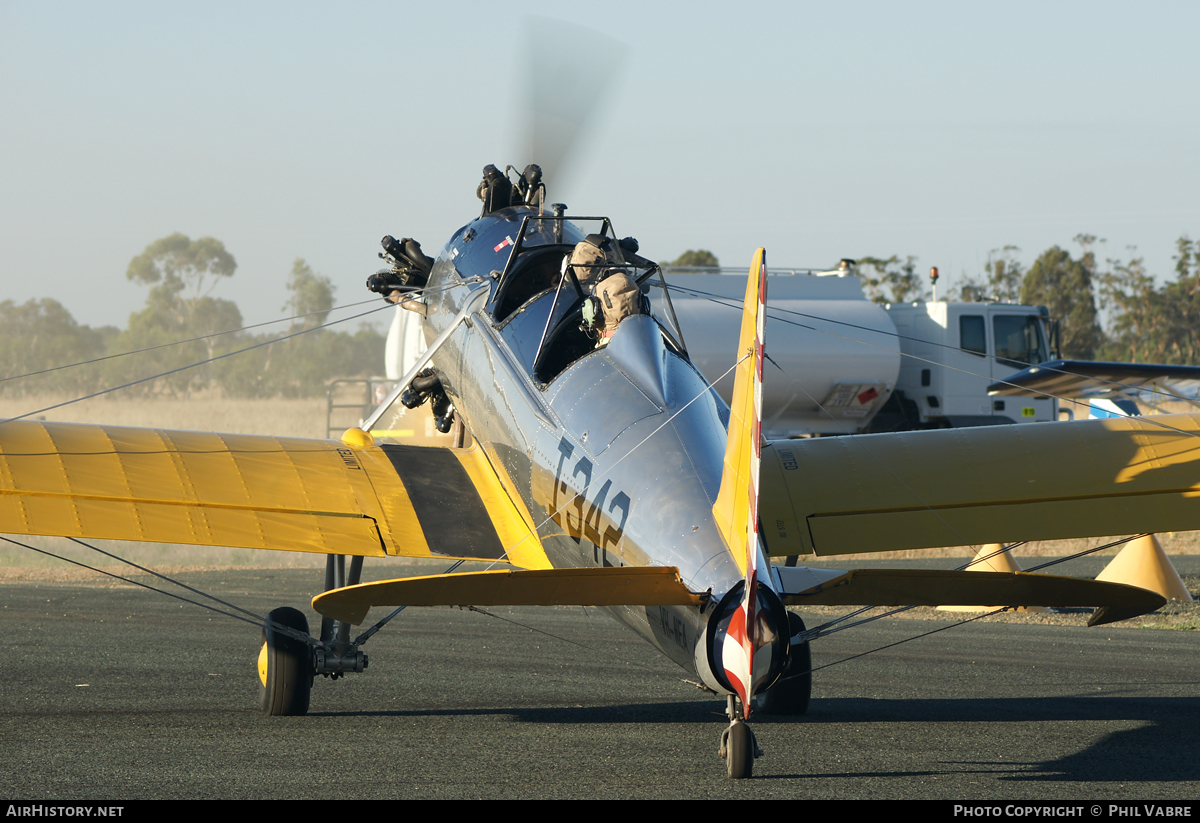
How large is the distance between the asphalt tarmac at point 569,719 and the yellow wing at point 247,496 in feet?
3.67

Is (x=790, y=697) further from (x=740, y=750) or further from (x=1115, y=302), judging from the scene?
(x=1115, y=302)

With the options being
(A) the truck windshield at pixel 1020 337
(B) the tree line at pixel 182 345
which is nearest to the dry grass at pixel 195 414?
(B) the tree line at pixel 182 345

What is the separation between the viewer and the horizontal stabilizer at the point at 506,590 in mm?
4996

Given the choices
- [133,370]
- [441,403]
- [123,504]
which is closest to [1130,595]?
[123,504]

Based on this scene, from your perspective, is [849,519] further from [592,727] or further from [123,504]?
[123,504]

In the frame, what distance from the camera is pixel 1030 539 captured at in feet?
25.2

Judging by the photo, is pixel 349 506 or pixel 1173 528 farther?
pixel 349 506

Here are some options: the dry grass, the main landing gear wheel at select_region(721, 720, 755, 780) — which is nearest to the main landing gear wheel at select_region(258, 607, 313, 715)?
the main landing gear wheel at select_region(721, 720, 755, 780)

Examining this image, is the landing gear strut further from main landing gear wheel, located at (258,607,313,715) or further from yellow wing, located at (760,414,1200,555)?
yellow wing, located at (760,414,1200,555)

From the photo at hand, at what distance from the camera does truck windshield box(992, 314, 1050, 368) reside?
25.8m

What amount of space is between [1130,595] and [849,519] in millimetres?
2550

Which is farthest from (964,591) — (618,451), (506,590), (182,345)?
(182,345)

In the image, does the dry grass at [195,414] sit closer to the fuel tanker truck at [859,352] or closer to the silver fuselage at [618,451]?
the fuel tanker truck at [859,352]

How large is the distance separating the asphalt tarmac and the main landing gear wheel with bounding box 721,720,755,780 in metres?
0.18
